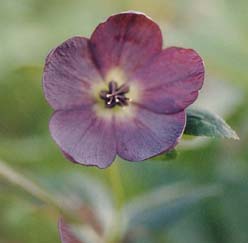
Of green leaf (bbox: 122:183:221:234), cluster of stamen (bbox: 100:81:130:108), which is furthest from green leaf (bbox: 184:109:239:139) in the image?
green leaf (bbox: 122:183:221:234)

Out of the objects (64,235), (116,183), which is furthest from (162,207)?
(64,235)

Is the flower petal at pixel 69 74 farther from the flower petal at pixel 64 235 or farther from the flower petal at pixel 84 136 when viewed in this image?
the flower petal at pixel 64 235

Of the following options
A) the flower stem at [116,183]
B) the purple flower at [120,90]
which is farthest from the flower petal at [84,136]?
the flower stem at [116,183]

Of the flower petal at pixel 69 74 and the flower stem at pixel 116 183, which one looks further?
the flower stem at pixel 116 183

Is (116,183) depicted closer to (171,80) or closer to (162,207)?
(162,207)

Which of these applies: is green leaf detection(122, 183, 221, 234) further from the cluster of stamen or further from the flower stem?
the cluster of stamen

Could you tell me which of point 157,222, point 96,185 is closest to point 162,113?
point 157,222
